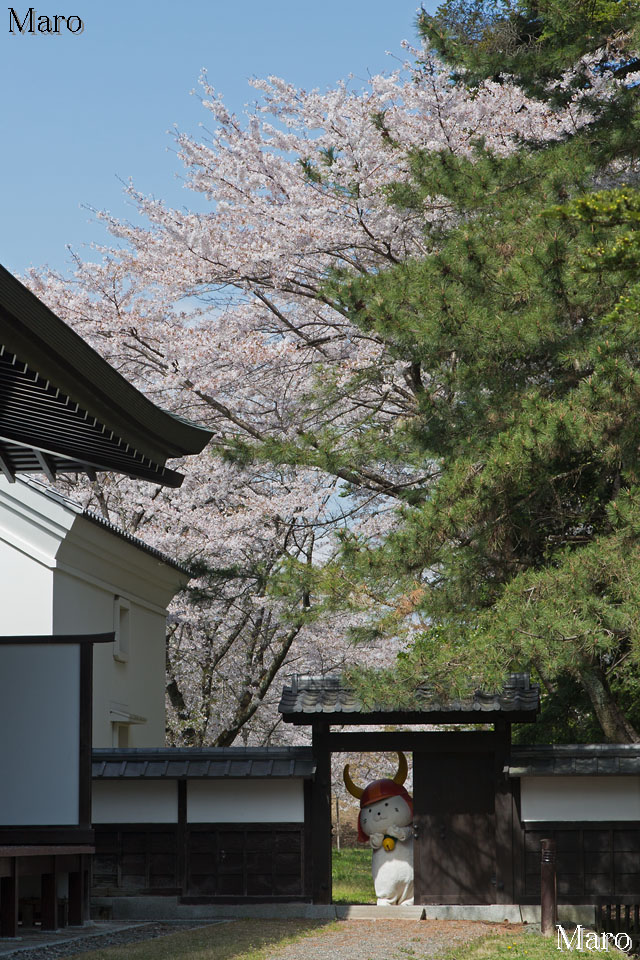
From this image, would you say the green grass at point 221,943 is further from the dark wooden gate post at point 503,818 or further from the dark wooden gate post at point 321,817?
the dark wooden gate post at point 503,818

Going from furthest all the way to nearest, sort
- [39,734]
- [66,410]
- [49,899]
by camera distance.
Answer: [49,899] < [39,734] < [66,410]

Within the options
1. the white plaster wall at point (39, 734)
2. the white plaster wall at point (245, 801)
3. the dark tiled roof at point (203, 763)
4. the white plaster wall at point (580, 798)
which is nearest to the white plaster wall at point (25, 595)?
the dark tiled roof at point (203, 763)

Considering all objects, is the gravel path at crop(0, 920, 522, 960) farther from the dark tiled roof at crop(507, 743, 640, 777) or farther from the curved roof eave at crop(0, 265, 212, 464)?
the curved roof eave at crop(0, 265, 212, 464)

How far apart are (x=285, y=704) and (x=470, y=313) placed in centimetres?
473

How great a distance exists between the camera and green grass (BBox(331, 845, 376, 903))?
1906 centimetres

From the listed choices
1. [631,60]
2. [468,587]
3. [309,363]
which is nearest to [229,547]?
[309,363]

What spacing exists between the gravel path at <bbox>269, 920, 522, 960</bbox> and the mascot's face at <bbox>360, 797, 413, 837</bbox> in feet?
3.72

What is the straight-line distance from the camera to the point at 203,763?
1241 centimetres

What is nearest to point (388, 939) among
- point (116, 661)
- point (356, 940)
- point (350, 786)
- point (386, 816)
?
point (356, 940)

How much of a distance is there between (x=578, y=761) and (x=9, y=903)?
20.0 feet

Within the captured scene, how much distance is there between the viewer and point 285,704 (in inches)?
473

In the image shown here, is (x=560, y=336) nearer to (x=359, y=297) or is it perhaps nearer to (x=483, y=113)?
(x=359, y=297)

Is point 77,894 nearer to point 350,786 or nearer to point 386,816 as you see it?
point 386,816

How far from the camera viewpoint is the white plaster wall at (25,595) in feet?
47.4
